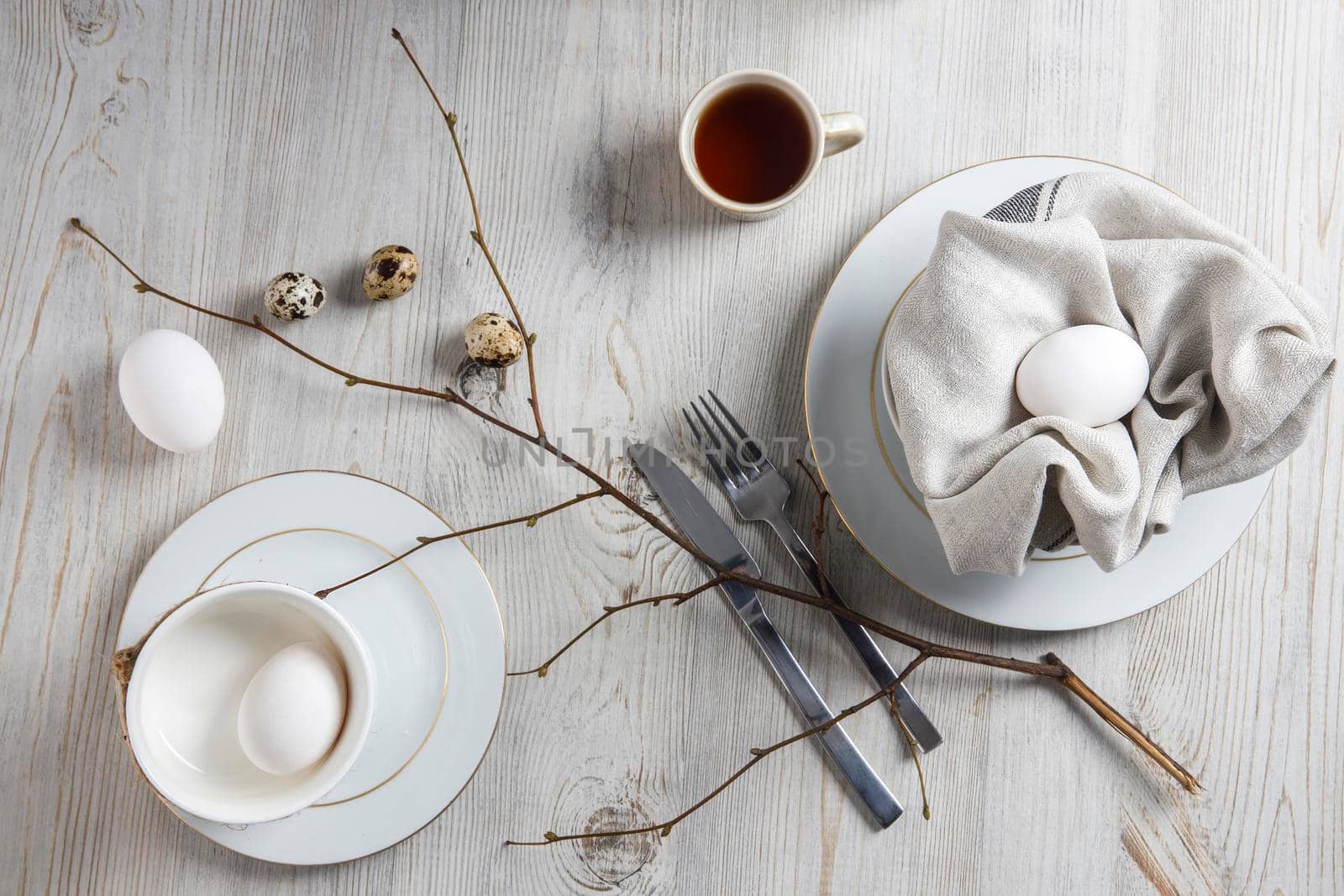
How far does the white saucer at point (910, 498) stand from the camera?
69cm

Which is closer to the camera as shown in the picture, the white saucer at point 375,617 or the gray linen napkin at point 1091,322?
the gray linen napkin at point 1091,322

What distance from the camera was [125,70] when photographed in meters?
0.76

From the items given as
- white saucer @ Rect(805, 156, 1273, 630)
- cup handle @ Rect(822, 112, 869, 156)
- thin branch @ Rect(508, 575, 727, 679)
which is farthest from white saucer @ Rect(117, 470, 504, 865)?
cup handle @ Rect(822, 112, 869, 156)

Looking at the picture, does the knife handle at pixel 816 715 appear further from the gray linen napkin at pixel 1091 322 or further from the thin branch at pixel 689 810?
the gray linen napkin at pixel 1091 322

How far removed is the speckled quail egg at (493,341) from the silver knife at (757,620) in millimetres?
135

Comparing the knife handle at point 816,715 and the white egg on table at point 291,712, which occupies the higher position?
the white egg on table at point 291,712

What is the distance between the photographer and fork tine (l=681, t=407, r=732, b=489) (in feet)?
2.42

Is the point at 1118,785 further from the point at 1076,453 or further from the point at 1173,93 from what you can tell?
the point at 1173,93

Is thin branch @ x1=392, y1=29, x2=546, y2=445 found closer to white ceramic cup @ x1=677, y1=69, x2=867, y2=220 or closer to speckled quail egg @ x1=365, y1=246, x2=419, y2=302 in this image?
speckled quail egg @ x1=365, y1=246, x2=419, y2=302

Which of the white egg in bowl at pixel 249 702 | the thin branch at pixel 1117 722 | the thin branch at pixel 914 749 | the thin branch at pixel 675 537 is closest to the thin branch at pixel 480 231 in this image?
the thin branch at pixel 675 537

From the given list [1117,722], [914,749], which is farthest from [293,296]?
[1117,722]

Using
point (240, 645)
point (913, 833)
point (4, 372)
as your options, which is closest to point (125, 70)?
point (4, 372)

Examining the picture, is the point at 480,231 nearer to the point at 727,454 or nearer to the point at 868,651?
the point at 727,454

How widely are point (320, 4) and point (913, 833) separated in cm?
90
